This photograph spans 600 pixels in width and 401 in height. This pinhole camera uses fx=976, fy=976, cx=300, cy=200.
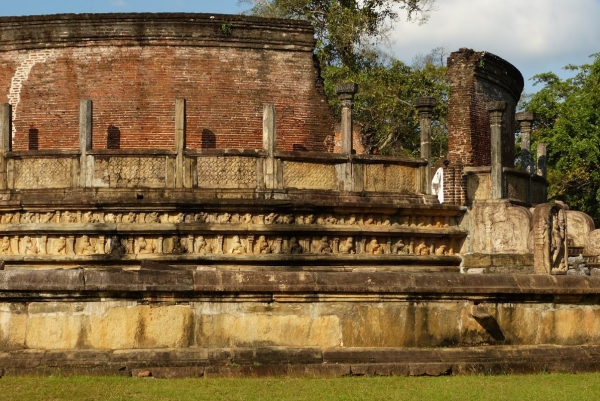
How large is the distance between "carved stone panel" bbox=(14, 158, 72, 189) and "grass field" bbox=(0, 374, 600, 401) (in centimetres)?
803

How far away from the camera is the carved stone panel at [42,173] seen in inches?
592

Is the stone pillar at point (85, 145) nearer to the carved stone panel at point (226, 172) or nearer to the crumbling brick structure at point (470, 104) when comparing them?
the carved stone panel at point (226, 172)

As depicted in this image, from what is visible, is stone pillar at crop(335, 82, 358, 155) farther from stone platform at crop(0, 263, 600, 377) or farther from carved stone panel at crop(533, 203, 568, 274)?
stone platform at crop(0, 263, 600, 377)

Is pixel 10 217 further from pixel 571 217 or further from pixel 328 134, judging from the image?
pixel 571 217

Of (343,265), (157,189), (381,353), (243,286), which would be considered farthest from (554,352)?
(157,189)

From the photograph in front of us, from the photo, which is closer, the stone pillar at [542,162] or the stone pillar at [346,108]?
the stone pillar at [346,108]

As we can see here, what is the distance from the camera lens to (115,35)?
17562 millimetres

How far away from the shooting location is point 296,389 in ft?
23.8

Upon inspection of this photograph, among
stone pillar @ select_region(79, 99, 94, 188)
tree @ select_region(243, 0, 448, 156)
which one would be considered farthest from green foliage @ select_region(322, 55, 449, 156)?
stone pillar @ select_region(79, 99, 94, 188)

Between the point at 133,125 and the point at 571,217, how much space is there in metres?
8.00

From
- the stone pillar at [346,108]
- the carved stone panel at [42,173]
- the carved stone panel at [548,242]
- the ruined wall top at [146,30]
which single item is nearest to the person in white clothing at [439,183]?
the stone pillar at [346,108]

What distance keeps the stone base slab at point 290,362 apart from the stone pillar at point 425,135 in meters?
8.04

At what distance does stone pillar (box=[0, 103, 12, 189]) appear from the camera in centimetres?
1520

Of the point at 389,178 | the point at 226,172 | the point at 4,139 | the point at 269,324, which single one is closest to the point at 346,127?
the point at 389,178
